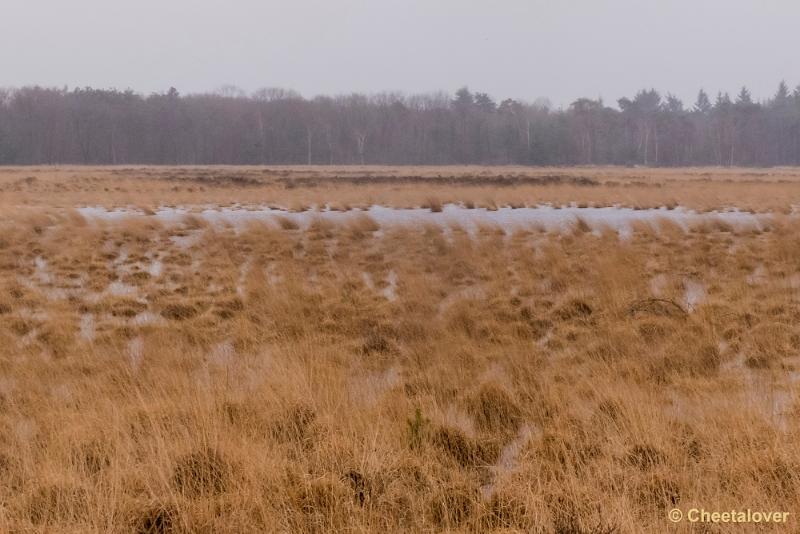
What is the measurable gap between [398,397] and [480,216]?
16.3 m

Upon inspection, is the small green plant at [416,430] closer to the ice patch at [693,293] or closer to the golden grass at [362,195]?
the ice patch at [693,293]

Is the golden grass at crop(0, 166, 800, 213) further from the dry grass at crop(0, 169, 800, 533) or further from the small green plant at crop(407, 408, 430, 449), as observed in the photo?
the small green plant at crop(407, 408, 430, 449)

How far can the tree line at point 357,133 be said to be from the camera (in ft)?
273

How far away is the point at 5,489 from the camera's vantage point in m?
3.57

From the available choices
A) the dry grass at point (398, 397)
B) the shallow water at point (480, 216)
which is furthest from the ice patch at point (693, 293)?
the shallow water at point (480, 216)

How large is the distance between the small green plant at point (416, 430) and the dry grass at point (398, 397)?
0.14 ft

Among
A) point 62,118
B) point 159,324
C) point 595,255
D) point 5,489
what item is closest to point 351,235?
point 595,255

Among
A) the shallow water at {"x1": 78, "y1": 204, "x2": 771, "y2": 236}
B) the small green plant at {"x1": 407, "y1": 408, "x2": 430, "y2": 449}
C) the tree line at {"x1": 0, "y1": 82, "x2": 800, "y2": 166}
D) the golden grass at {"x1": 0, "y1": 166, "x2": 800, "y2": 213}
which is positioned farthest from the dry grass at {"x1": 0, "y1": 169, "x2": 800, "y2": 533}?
the tree line at {"x1": 0, "y1": 82, "x2": 800, "y2": 166}

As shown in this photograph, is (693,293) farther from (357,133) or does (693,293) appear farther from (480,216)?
(357,133)

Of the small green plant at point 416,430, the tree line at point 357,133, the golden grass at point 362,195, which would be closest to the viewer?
the small green plant at point 416,430

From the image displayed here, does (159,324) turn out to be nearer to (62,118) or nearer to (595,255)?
(595,255)

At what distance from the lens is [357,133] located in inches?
3487

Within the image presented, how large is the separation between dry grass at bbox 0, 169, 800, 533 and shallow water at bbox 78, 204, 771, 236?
659 centimetres

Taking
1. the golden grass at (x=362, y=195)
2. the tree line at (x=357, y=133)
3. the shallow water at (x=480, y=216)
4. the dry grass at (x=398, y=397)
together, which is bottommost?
the dry grass at (x=398, y=397)
